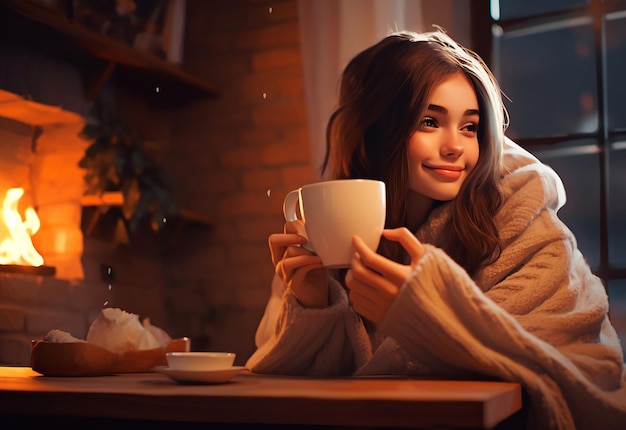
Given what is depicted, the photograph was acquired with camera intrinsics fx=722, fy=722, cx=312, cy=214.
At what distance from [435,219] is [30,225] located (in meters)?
1.30

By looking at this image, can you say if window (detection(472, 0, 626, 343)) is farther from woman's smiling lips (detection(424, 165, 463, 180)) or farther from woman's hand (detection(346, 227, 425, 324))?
woman's hand (detection(346, 227, 425, 324))

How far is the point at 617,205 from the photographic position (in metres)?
2.08

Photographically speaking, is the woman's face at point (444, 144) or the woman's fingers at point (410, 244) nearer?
the woman's fingers at point (410, 244)

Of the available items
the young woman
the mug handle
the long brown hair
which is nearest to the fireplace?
the young woman

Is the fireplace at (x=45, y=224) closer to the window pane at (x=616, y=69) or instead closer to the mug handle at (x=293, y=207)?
the mug handle at (x=293, y=207)

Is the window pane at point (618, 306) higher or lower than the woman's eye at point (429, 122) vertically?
lower

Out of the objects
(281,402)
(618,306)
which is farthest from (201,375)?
(618,306)

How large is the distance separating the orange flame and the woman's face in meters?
1.23

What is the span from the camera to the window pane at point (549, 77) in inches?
85.7

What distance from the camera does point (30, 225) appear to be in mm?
2111

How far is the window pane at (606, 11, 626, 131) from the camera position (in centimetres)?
212

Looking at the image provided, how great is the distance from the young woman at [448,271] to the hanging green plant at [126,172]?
0.94m

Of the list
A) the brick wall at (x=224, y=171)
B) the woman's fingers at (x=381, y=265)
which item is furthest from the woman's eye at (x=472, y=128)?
the brick wall at (x=224, y=171)

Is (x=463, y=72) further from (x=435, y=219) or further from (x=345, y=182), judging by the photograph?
(x=345, y=182)
